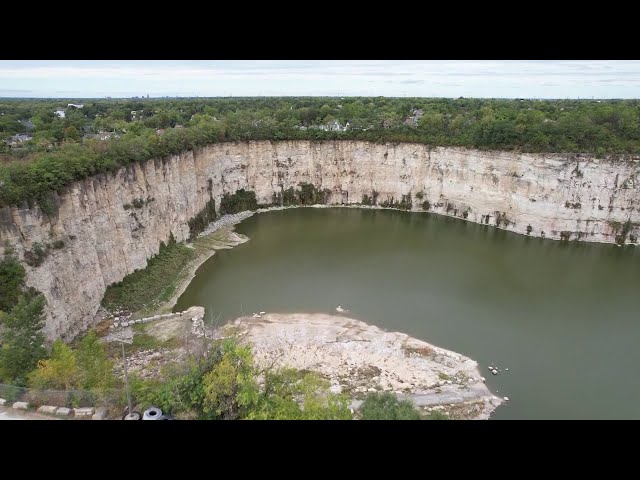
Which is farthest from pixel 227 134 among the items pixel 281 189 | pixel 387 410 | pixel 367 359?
pixel 387 410

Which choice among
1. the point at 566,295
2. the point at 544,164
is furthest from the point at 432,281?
the point at 544,164

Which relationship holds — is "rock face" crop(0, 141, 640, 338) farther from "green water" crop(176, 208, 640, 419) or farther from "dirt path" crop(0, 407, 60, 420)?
"dirt path" crop(0, 407, 60, 420)

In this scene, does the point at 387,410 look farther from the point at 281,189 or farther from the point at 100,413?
the point at 281,189

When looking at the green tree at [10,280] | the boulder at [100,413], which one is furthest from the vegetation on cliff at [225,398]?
the green tree at [10,280]

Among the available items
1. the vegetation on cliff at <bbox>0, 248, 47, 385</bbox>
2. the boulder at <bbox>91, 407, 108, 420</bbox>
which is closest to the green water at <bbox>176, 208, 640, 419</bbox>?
the vegetation on cliff at <bbox>0, 248, 47, 385</bbox>

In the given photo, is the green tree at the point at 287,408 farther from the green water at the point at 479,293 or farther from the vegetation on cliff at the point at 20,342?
the green water at the point at 479,293

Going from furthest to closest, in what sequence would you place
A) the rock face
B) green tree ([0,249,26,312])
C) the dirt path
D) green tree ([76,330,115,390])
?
the rock face < green tree ([0,249,26,312]) < green tree ([76,330,115,390]) < the dirt path
